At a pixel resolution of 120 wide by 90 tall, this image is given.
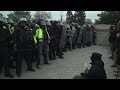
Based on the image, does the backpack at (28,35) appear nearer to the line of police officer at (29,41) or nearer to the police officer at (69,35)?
the line of police officer at (29,41)

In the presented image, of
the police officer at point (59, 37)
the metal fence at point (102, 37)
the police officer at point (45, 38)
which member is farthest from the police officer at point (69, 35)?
the metal fence at point (102, 37)

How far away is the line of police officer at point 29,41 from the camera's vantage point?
7.79 metres

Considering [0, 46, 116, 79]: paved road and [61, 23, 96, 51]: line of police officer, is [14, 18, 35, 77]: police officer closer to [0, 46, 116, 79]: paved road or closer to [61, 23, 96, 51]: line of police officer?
[0, 46, 116, 79]: paved road

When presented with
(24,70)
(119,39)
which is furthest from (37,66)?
(119,39)

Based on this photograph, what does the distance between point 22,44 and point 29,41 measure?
47cm

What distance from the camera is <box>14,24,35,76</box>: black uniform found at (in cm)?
787

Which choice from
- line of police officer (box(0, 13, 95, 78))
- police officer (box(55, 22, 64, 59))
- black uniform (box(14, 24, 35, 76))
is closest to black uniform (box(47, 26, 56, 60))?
line of police officer (box(0, 13, 95, 78))
